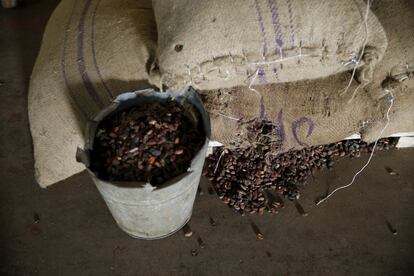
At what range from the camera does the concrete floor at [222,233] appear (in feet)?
5.52

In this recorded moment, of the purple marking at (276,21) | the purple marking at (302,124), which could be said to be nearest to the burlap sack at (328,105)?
the purple marking at (302,124)

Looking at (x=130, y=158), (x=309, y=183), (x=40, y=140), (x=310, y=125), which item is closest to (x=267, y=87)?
(x=310, y=125)

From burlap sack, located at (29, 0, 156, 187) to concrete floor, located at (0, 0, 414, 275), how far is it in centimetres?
23

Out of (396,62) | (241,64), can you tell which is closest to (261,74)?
(241,64)

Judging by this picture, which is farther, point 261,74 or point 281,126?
point 281,126

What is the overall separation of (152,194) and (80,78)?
0.57 metres

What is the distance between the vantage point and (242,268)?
168cm

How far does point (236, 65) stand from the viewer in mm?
1461

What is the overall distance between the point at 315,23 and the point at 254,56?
0.23 m

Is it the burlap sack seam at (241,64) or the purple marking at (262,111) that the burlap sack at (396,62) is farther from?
the purple marking at (262,111)

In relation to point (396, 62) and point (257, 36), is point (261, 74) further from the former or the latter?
point (396, 62)

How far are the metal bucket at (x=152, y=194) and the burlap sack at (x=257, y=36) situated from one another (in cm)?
13

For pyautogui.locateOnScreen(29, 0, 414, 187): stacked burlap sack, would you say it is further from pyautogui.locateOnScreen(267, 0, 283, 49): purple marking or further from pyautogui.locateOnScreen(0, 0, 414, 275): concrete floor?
pyautogui.locateOnScreen(0, 0, 414, 275): concrete floor

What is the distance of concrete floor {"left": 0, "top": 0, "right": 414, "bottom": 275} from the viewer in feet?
5.52
